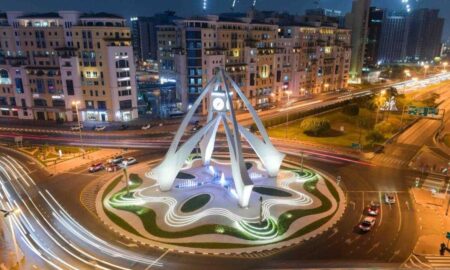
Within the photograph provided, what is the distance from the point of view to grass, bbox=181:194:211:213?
1978 inches

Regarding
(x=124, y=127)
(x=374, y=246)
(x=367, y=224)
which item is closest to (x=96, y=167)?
(x=124, y=127)

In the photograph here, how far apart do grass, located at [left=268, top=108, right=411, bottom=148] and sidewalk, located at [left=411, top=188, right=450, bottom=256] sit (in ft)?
82.6

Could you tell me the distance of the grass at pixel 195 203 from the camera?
5025 centimetres

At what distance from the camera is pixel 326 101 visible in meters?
131

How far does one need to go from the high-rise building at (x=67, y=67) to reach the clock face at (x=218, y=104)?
49889mm

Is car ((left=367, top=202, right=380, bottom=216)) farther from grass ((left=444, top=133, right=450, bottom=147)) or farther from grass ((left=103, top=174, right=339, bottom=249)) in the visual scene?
grass ((left=444, top=133, right=450, bottom=147))

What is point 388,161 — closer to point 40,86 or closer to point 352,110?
point 352,110

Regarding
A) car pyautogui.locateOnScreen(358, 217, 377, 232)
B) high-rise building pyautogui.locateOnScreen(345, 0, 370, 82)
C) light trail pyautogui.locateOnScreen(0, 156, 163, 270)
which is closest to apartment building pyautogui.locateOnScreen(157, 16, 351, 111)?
high-rise building pyautogui.locateOnScreen(345, 0, 370, 82)

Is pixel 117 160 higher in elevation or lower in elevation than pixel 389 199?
higher

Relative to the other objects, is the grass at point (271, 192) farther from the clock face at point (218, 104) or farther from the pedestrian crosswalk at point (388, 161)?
the pedestrian crosswalk at point (388, 161)

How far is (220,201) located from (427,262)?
2799 centimetres

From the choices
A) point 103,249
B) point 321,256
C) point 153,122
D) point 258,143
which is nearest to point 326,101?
point 153,122

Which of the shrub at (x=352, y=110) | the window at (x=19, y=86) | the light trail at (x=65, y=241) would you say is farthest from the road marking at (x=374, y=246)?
the window at (x=19, y=86)

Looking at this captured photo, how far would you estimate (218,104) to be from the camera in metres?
57.6
